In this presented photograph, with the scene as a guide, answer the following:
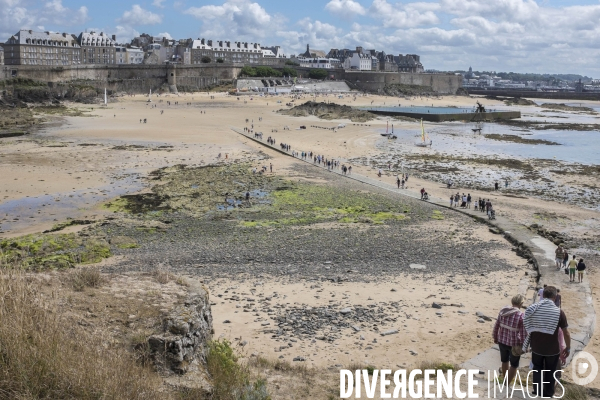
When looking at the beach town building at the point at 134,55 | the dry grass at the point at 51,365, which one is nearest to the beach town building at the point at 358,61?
the beach town building at the point at 134,55

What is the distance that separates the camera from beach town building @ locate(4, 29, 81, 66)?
93.8 metres

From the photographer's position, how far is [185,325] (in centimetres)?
709

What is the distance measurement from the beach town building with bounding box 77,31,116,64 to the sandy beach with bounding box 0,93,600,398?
69.0m

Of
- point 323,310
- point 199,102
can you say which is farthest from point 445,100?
point 323,310

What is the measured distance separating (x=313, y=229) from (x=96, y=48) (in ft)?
335

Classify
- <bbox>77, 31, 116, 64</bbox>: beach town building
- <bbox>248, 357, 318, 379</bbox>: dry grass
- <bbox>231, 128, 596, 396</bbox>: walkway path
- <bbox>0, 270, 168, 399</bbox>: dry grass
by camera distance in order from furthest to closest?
1. <bbox>77, 31, 116, 64</bbox>: beach town building
2. <bbox>231, 128, 596, 396</bbox>: walkway path
3. <bbox>248, 357, 318, 379</bbox>: dry grass
4. <bbox>0, 270, 168, 399</bbox>: dry grass

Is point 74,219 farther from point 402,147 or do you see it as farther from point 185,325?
point 402,147

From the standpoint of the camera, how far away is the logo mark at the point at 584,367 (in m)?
7.63

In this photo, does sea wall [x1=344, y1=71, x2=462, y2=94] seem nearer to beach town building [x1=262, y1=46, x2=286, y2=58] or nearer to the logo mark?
beach town building [x1=262, y1=46, x2=286, y2=58]

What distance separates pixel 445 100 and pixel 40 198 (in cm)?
9731

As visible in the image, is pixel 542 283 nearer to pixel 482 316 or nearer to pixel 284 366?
pixel 482 316

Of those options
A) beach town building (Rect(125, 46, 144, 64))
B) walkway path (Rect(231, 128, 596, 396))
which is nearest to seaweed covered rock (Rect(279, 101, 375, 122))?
walkway path (Rect(231, 128, 596, 396))

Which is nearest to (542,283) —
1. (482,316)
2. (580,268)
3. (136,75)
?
(580,268)

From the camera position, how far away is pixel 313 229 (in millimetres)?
19125
